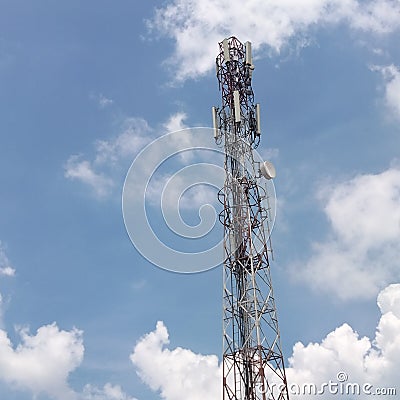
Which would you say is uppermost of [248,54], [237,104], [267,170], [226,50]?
[226,50]

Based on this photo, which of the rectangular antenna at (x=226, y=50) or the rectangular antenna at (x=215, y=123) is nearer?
the rectangular antenna at (x=215, y=123)

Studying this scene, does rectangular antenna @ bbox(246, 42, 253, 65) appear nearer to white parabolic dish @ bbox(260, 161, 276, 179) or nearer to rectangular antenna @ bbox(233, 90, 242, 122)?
rectangular antenna @ bbox(233, 90, 242, 122)

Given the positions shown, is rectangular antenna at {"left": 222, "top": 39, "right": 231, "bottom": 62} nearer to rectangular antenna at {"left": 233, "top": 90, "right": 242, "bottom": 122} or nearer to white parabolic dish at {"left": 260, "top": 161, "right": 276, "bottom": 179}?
rectangular antenna at {"left": 233, "top": 90, "right": 242, "bottom": 122}

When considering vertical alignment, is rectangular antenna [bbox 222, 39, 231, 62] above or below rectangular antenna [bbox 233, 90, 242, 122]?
above

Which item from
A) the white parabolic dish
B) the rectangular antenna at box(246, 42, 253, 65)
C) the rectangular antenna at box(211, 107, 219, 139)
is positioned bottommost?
the white parabolic dish

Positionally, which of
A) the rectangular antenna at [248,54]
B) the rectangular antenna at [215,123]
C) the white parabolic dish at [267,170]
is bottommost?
the white parabolic dish at [267,170]

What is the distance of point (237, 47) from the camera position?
4425cm

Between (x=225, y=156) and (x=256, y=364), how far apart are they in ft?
44.5

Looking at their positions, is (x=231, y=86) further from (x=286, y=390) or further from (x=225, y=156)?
(x=286, y=390)

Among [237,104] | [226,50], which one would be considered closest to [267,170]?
[237,104]

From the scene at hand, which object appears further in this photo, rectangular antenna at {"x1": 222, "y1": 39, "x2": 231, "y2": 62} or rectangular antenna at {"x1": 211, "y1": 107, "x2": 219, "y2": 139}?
rectangular antenna at {"x1": 222, "y1": 39, "x2": 231, "y2": 62}

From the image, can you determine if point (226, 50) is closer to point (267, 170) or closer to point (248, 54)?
point (248, 54)

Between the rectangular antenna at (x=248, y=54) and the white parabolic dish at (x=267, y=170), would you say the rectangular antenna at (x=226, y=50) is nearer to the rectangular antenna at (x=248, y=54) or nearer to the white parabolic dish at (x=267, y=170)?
the rectangular antenna at (x=248, y=54)

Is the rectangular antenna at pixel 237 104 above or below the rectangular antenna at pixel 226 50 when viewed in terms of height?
below
